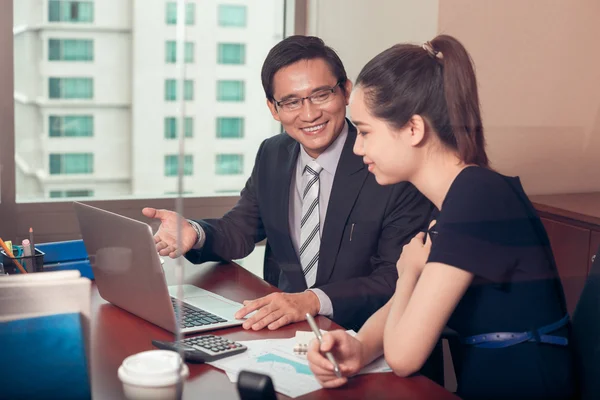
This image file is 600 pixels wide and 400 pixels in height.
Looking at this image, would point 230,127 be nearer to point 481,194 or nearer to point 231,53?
point 231,53

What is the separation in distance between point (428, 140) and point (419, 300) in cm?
29

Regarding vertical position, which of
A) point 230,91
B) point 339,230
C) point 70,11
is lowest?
point 339,230

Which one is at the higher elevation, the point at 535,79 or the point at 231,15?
the point at 231,15

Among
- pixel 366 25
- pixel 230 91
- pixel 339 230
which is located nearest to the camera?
pixel 230 91

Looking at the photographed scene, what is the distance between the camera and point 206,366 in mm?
1093

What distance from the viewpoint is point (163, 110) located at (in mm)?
1582

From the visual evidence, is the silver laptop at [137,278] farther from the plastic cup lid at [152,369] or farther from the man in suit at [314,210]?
the plastic cup lid at [152,369]

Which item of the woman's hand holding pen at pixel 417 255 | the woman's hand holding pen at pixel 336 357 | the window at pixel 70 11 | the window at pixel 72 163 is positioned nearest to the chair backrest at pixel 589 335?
the woman's hand holding pen at pixel 417 255

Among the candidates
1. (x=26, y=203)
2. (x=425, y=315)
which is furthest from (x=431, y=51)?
(x=26, y=203)

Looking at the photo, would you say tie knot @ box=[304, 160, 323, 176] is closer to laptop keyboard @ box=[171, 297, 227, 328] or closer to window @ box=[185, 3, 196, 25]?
laptop keyboard @ box=[171, 297, 227, 328]

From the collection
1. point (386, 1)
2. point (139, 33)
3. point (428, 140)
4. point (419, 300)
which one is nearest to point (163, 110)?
point (139, 33)

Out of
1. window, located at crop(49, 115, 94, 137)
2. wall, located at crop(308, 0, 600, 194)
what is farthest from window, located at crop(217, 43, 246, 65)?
window, located at crop(49, 115, 94, 137)

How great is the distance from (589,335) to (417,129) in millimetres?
467

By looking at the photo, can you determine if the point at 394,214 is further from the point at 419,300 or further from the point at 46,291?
the point at 46,291
